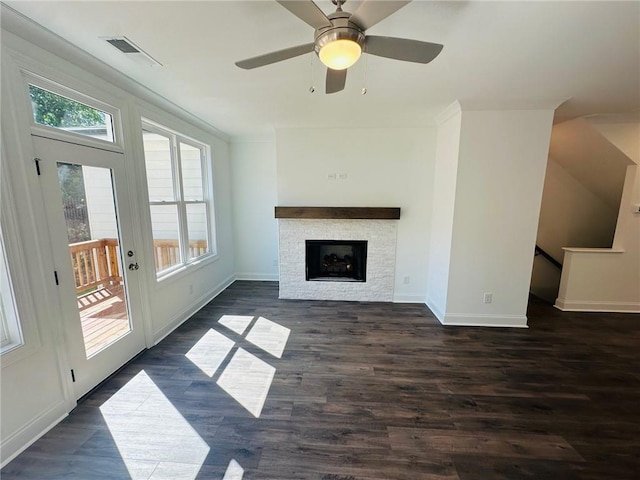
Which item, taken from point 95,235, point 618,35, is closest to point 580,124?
point 618,35

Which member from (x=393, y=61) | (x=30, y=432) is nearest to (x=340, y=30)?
(x=393, y=61)

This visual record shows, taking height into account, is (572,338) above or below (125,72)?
below

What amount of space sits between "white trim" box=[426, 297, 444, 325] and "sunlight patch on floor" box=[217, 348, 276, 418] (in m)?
2.24

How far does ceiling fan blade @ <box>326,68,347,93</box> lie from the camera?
169 cm

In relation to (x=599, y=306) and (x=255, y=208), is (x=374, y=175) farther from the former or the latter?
(x=599, y=306)

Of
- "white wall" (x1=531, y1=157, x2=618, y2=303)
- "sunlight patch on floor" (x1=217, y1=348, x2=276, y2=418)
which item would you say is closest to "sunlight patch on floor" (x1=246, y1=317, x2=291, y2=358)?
"sunlight patch on floor" (x1=217, y1=348, x2=276, y2=418)

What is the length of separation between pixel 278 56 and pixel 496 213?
2894 millimetres

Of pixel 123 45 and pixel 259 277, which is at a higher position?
pixel 123 45

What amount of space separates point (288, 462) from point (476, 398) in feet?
5.05

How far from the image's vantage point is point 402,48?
4.79 feet

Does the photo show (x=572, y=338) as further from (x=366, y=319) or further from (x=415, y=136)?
(x=415, y=136)

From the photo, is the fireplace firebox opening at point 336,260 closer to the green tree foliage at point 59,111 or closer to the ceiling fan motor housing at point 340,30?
the green tree foliage at point 59,111

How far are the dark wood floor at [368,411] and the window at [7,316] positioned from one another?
0.69 metres

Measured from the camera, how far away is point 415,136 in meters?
3.76
